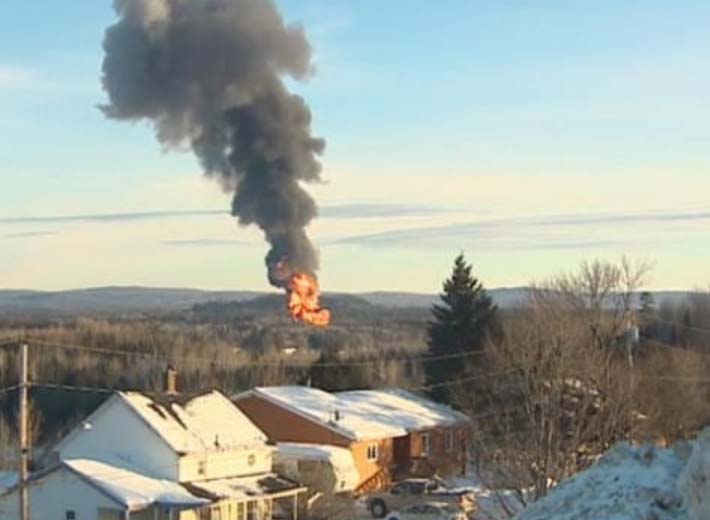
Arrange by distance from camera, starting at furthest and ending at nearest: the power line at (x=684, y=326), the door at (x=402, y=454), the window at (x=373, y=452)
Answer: the power line at (x=684, y=326)
the door at (x=402, y=454)
the window at (x=373, y=452)

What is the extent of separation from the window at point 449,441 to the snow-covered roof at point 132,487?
60.5ft

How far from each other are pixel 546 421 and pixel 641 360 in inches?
854

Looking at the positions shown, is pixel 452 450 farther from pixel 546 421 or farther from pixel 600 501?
pixel 600 501

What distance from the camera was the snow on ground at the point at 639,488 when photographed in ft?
38.3

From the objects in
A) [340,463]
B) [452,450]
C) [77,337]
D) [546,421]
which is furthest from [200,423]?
[77,337]

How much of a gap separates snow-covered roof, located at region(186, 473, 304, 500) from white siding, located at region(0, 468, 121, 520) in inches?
151

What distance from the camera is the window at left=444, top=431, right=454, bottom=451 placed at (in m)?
56.7

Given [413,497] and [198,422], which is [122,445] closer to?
[198,422]

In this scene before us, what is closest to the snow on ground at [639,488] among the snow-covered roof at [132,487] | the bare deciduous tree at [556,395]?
the bare deciduous tree at [556,395]

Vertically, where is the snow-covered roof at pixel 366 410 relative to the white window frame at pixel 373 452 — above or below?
above

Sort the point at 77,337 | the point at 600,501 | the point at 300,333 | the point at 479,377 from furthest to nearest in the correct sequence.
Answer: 1. the point at 300,333
2. the point at 77,337
3. the point at 479,377
4. the point at 600,501

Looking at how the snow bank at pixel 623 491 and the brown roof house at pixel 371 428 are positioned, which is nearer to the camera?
the snow bank at pixel 623 491

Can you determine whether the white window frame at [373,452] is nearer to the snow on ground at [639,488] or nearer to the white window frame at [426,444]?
the white window frame at [426,444]

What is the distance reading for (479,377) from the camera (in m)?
54.9
